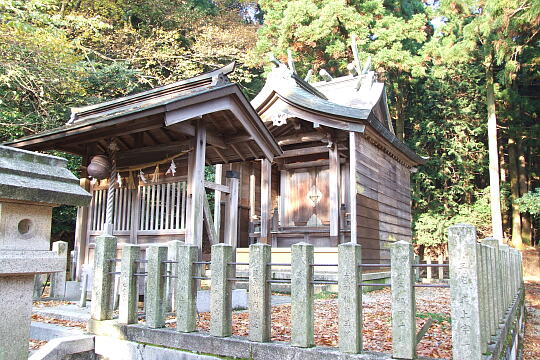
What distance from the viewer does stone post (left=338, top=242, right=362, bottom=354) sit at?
3.76 metres

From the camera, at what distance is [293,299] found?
13.7ft

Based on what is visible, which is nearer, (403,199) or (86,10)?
(403,199)

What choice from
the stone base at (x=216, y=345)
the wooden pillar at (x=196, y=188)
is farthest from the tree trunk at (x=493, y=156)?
the stone base at (x=216, y=345)

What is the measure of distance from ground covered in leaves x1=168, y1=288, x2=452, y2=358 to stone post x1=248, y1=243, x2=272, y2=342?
637 mm

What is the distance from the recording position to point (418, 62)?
2195cm

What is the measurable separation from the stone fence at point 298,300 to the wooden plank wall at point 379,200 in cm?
611

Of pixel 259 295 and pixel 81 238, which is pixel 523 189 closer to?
pixel 81 238

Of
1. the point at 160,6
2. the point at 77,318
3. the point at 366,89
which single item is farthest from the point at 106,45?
the point at 77,318

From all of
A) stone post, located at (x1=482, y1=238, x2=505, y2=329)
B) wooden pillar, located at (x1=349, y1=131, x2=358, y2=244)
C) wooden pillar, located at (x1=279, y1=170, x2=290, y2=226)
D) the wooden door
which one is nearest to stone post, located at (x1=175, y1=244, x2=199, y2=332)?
stone post, located at (x1=482, y1=238, x2=505, y2=329)

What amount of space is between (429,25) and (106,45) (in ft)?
65.3

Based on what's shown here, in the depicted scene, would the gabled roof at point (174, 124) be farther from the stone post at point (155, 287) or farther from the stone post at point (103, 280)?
the stone post at point (155, 287)

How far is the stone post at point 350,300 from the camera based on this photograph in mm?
3758

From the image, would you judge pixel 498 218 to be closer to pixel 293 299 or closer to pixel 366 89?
pixel 366 89

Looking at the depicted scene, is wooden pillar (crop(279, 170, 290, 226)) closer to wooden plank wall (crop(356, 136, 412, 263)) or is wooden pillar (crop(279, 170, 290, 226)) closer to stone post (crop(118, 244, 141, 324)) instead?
wooden plank wall (crop(356, 136, 412, 263))
